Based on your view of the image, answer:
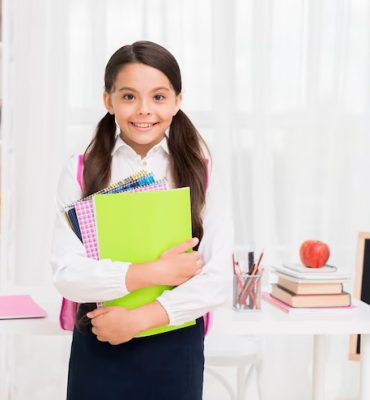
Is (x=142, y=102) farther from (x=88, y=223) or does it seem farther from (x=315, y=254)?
(x=315, y=254)

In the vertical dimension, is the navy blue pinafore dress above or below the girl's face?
below

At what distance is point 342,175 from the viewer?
2.88 metres

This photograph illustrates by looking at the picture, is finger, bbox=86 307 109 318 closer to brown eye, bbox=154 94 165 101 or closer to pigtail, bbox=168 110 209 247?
pigtail, bbox=168 110 209 247

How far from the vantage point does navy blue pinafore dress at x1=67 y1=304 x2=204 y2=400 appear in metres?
1.25

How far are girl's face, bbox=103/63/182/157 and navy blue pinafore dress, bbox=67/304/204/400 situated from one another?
1.36ft

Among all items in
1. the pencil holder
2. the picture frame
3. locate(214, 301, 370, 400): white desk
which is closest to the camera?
locate(214, 301, 370, 400): white desk

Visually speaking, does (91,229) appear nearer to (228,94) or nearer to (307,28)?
(228,94)

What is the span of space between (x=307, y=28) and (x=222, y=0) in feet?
1.32

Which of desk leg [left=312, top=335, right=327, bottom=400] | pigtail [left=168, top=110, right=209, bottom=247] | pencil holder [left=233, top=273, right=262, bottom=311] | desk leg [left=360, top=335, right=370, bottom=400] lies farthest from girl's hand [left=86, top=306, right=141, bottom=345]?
desk leg [left=312, top=335, right=327, bottom=400]

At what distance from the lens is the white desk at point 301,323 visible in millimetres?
1550

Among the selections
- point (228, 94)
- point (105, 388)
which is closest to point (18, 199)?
point (228, 94)

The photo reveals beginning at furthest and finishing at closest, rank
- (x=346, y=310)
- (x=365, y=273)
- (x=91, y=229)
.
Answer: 1. (x=365, y=273)
2. (x=346, y=310)
3. (x=91, y=229)

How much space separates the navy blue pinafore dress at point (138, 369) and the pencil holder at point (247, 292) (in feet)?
1.37

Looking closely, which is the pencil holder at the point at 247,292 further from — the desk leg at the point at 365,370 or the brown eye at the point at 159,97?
the brown eye at the point at 159,97
